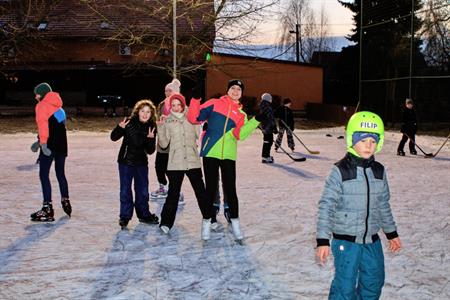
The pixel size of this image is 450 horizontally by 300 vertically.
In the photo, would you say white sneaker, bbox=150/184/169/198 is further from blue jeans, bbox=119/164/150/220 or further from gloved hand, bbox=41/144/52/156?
gloved hand, bbox=41/144/52/156

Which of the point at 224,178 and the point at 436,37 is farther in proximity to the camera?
the point at 436,37

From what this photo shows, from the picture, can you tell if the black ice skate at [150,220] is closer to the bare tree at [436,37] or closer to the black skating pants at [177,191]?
the black skating pants at [177,191]

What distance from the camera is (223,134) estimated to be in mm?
5430

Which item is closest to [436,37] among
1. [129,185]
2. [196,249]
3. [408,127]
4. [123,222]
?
[408,127]

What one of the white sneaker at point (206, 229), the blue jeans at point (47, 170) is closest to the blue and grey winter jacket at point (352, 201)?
the white sneaker at point (206, 229)

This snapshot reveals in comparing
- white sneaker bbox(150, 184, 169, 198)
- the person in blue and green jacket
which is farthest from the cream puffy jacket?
white sneaker bbox(150, 184, 169, 198)

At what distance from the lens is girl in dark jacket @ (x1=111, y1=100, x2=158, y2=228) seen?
5898 mm

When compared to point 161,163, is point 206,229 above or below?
below

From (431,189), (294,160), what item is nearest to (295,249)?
(431,189)

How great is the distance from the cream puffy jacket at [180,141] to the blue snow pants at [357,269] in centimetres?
266

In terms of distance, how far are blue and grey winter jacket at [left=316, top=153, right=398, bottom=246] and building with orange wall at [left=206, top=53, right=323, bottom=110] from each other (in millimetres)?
28318

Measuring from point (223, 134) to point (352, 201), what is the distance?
7.97ft

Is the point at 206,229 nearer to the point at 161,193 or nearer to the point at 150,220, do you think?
the point at 150,220

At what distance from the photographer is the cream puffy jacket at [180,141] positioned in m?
5.58
